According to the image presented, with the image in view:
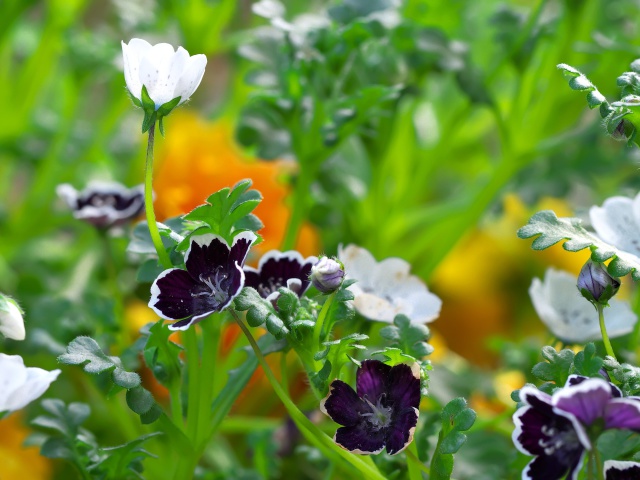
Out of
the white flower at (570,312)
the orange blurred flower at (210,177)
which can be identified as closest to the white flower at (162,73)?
the white flower at (570,312)

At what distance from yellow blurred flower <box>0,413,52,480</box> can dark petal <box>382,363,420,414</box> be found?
11.3 inches

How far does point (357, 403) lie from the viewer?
34cm

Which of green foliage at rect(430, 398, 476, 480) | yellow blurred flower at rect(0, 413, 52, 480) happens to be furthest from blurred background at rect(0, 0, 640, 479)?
green foliage at rect(430, 398, 476, 480)

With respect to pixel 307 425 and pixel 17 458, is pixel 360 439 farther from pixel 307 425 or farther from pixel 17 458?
pixel 17 458

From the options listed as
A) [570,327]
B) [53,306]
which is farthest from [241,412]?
[570,327]

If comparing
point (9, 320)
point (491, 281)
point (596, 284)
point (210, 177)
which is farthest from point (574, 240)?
point (491, 281)

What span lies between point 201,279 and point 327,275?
0.05 m

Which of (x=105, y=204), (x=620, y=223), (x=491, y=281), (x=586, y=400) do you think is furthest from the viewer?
(x=491, y=281)

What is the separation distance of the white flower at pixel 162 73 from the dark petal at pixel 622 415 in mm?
189

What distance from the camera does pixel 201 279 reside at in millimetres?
341

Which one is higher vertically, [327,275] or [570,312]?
[327,275]

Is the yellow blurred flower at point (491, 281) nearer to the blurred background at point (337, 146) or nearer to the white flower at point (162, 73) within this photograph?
the blurred background at point (337, 146)

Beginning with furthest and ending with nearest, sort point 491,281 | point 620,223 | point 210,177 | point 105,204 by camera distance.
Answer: point 491,281 → point 210,177 → point 105,204 → point 620,223

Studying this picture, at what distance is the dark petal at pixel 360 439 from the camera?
33 cm
